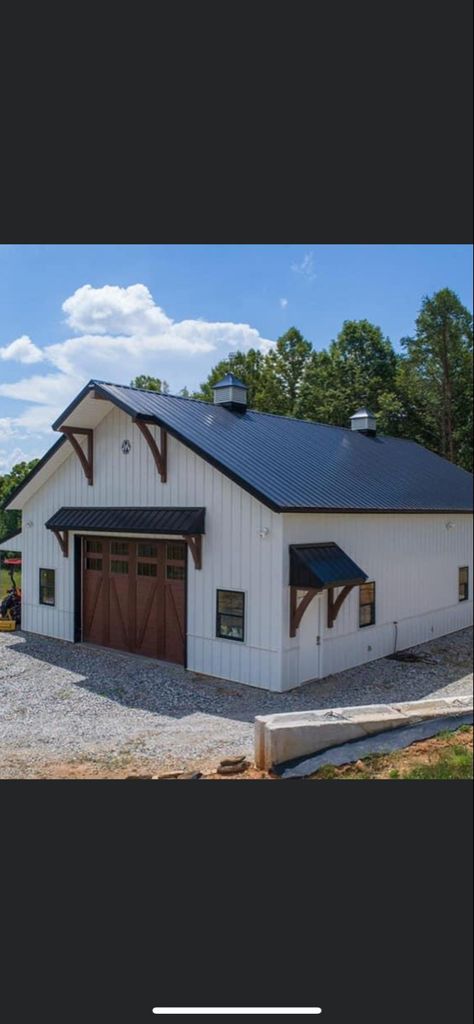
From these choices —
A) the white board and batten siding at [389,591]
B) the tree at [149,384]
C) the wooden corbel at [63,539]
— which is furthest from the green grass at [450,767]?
the wooden corbel at [63,539]

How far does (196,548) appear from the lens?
4.79m

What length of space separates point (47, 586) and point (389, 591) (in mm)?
3443

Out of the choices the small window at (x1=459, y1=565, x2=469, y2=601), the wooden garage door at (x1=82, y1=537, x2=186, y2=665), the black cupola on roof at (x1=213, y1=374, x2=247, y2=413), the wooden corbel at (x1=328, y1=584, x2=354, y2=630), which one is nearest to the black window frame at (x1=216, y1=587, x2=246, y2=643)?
the wooden garage door at (x1=82, y1=537, x2=186, y2=665)

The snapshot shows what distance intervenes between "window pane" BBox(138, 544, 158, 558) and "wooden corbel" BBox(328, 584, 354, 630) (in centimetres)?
244

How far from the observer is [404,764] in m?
2.80

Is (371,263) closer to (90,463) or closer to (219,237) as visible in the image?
(219,237)

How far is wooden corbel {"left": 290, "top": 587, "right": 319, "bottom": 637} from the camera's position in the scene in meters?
3.49

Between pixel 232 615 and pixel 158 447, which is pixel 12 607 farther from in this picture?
pixel 232 615

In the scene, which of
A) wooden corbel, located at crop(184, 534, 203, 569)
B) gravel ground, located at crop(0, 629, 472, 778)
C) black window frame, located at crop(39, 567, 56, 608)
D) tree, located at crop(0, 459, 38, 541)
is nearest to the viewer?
gravel ground, located at crop(0, 629, 472, 778)

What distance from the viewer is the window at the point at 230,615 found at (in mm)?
4254

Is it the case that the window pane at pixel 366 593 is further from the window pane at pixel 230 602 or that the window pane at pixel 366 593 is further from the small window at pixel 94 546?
the small window at pixel 94 546

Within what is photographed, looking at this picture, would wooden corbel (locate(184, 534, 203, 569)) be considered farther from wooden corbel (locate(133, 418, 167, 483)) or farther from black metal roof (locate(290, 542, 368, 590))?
black metal roof (locate(290, 542, 368, 590))

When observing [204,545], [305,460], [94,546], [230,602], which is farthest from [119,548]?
[305,460]
